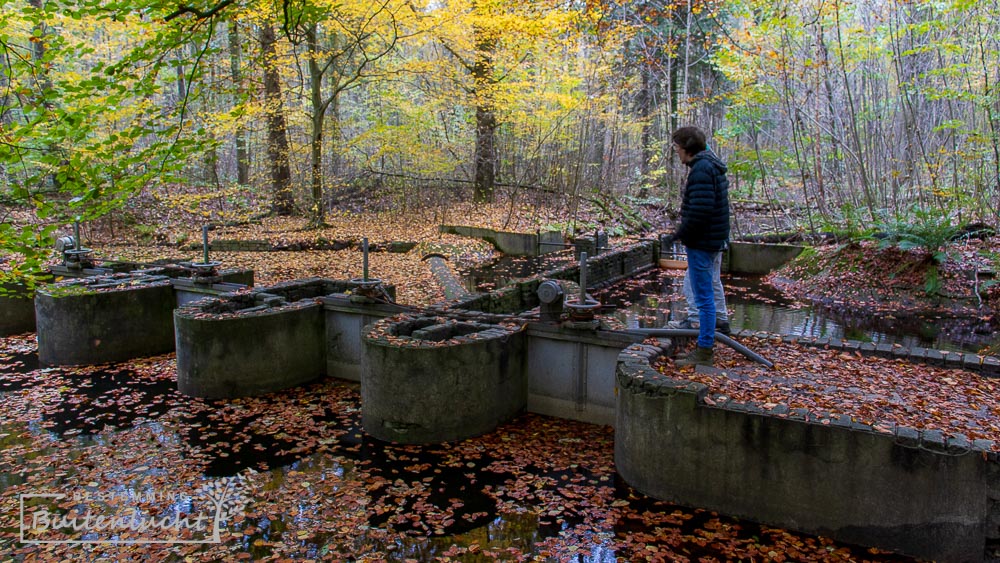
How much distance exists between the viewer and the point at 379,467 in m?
5.38

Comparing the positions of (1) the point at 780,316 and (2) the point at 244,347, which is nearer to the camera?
(2) the point at 244,347

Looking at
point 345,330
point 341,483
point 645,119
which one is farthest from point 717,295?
point 645,119

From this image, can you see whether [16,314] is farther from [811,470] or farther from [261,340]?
[811,470]

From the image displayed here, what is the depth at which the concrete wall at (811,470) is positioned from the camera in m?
3.85

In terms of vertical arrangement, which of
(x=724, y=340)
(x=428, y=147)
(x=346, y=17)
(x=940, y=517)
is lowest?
(x=940, y=517)

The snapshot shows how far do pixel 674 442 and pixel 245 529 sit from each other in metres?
3.11

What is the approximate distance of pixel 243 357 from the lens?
696 centimetres

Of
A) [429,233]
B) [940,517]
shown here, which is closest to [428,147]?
[429,233]

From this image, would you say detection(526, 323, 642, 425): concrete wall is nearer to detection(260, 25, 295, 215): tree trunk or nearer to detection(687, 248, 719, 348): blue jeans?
detection(687, 248, 719, 348): blue jeans

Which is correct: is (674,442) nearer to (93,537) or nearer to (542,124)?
(93,537)

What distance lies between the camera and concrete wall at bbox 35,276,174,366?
812 centimetres

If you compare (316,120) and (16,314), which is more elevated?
(316,120)

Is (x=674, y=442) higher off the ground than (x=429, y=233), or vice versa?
(x=429, y=233)

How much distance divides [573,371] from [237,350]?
12.1ft
